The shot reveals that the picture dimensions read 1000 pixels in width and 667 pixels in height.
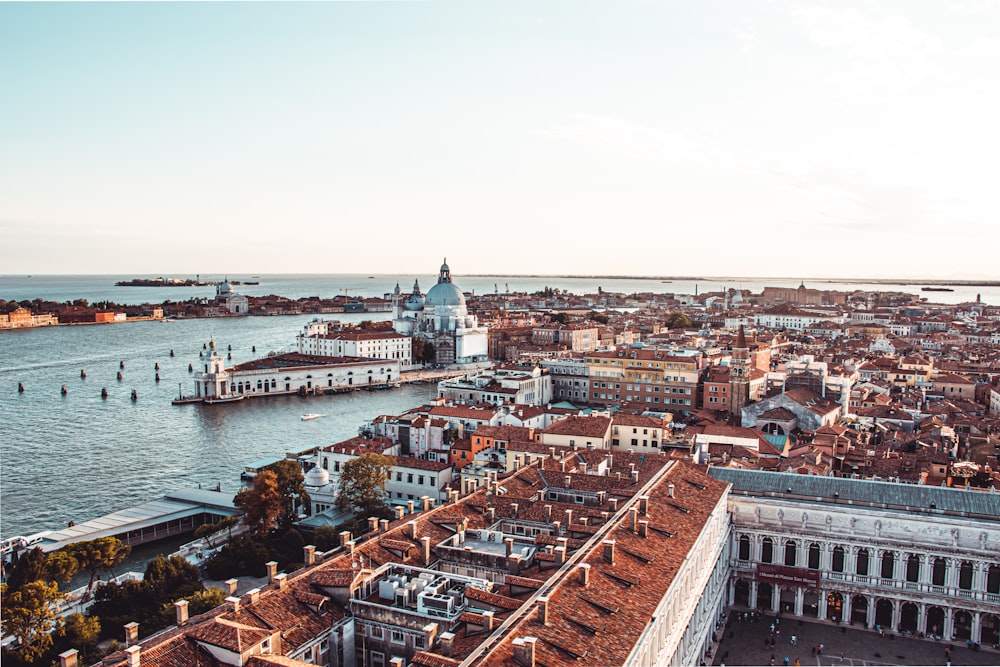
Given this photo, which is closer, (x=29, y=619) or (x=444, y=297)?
(x=29, y=619)

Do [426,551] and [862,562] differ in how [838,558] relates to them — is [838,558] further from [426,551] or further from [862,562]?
[426,551]

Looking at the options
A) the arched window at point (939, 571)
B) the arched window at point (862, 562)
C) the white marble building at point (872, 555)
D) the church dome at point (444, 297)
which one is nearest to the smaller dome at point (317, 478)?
the white marble building at point (872, 555)

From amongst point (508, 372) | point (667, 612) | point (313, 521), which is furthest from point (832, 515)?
point (508, 372)

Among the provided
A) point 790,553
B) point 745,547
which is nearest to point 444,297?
point 745,547

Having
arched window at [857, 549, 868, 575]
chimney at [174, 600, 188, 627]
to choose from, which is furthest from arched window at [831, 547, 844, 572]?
chimney at [174, 600, 188, 627]

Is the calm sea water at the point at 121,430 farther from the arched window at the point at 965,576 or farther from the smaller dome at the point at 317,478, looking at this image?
the arched window at the point at 965,576

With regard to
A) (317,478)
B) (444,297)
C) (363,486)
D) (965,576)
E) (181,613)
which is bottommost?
(965,576)
